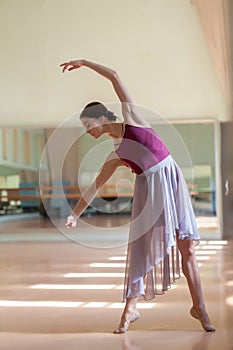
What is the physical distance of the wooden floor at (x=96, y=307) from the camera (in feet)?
2.80

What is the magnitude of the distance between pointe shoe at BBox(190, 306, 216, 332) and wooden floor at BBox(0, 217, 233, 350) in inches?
0.5

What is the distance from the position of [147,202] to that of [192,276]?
180mm

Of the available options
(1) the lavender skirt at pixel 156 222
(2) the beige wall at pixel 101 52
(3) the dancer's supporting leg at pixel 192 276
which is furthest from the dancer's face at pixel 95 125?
(2) the beige wall at pixel 101 52

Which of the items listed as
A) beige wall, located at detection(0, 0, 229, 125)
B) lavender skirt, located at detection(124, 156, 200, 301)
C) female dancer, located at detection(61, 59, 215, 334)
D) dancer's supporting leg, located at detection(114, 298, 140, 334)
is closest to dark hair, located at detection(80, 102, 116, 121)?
female dancer, located at detection(61, 59, 215, 334)

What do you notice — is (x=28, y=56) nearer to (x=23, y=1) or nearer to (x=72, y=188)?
(x=23, y=1)

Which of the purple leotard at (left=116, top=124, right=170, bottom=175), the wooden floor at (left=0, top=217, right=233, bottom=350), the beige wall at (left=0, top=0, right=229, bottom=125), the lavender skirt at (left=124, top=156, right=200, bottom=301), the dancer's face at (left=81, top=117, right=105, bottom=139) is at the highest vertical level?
the beige wall at (left=0, top=0, right=229, bottom=125)

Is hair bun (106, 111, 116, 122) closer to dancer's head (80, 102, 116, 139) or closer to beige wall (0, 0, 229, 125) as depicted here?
dancer's head (80, 102, 116, 139)

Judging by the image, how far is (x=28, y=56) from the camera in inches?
104

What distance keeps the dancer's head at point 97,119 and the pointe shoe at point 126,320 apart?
0.36 metres

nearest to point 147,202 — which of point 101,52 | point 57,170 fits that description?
point 101,52

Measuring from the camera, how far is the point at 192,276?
1023 mm

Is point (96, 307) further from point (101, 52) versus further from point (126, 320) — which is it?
point (101, 52)

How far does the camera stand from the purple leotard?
98 centimetres

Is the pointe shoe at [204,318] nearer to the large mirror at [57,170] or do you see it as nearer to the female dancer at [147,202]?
the female dancer at [147,202]
